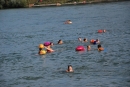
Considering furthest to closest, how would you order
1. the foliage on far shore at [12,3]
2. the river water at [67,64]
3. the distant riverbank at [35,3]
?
1. the distant riverbank at [35,3]
2. the foliage on far shore at [12,3]
3. the river water at [67,64]

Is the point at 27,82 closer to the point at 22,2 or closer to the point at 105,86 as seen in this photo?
the point at 105,86

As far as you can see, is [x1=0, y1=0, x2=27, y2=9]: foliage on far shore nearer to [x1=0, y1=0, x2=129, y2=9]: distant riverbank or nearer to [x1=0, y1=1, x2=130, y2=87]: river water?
[x1=0, y1=0, x2=129, y2=9]: distant riverbank

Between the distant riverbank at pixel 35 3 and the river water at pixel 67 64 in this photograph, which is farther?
the distant riverbank at pixel 35 3

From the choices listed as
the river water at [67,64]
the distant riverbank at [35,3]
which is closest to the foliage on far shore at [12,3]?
the distant riverbank at [35,3]

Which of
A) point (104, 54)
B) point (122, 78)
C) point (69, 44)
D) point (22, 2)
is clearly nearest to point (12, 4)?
point (22, 2)

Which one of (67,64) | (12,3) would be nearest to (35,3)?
(12,3)

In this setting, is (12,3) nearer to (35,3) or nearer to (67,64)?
Answer: (35,3)

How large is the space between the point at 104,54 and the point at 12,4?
9317cm

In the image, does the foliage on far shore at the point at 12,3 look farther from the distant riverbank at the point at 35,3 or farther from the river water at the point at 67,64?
the river water at the point at 67,64

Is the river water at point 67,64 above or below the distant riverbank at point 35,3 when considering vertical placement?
above

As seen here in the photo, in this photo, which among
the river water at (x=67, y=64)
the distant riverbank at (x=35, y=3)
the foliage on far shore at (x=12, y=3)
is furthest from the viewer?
the distant riverbank at (x=35, y=3)

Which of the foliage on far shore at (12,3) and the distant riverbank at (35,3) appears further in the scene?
the distant riverbank at (35,3)

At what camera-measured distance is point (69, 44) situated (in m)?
43.0

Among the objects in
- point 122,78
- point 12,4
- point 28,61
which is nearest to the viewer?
point 122,78
